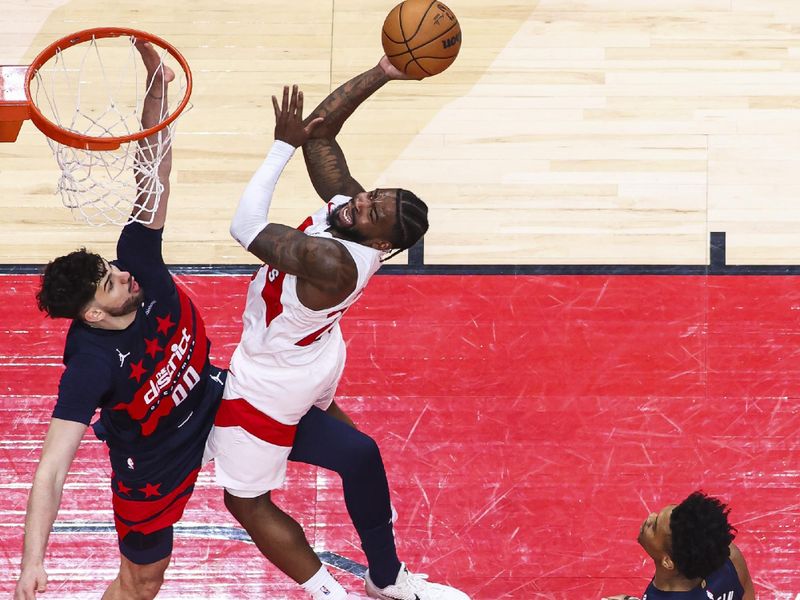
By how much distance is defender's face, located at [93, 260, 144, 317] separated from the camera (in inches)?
166

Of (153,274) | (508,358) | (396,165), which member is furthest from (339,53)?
(153,274)

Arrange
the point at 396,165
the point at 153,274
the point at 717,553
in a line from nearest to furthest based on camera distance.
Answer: the point at 717,553, the point at 153,274, the point at 396,165

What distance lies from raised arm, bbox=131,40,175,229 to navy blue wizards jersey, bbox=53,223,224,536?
0.12m

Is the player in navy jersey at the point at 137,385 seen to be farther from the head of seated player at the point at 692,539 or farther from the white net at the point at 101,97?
the head of seated player at the point at 692,539

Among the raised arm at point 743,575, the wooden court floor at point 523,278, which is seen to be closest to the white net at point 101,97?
the wooden court floor at point 523,278

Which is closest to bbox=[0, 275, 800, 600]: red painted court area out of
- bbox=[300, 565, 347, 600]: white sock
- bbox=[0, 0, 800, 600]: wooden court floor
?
bbox=[0, 0, 800, 600]: wooden court floor

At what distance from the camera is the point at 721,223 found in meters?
6.14

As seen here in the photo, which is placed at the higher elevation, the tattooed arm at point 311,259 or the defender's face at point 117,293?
the tattooed arm at point 311,259

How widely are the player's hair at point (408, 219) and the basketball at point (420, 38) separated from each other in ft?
2.18

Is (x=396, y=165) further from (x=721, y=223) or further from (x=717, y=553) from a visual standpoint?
(x=717, y=553)

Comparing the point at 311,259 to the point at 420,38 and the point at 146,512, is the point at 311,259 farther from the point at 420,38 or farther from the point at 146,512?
the point at 146,512

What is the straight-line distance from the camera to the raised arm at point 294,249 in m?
4.23

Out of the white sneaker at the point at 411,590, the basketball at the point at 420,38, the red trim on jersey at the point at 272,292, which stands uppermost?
the basketball at the point at 420,38

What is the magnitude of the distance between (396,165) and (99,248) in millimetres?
1580
